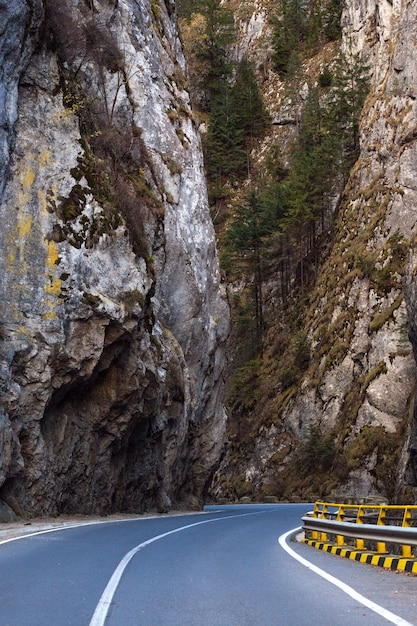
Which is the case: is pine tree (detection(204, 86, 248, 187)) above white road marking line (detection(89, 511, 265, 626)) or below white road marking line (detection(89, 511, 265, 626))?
above

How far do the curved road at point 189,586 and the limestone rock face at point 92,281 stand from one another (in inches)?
319

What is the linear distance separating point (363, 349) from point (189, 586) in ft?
132

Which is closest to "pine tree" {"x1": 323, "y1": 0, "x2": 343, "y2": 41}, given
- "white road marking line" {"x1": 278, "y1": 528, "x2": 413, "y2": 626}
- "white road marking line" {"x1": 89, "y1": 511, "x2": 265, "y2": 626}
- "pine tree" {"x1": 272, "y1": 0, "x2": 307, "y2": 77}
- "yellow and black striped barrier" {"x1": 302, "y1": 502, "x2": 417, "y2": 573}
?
"pine tree" {"x1": 272, "y1": 0, "x2": 307, "y2": 77}

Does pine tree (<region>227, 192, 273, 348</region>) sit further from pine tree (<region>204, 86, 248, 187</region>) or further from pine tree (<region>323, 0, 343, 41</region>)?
pine tree (<region>323, 0, 343, 41</region>)

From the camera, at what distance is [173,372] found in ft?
105

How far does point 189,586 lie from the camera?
8.71 meters

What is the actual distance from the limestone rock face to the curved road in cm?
811

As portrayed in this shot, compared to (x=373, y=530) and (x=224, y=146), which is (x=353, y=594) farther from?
(x=224, y=146)

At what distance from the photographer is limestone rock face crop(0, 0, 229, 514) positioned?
22.3 metres

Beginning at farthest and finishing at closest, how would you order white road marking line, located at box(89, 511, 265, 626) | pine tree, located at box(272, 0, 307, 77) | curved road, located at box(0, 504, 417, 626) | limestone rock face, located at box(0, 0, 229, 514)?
pine tree, located at box(272, 0, 307, 77), limestone rock face, located at box(0, 0, 229, 514), curved road, located at box(0, 504, 417, 626), white road marking line, located at box(89, 511, 265, 626)

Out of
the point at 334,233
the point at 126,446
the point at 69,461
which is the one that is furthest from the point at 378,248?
the point at 69,461

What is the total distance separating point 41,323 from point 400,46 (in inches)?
1754

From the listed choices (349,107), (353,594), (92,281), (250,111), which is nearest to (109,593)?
(353,594)

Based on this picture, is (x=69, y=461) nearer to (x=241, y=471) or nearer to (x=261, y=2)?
(x=241, y=471)
